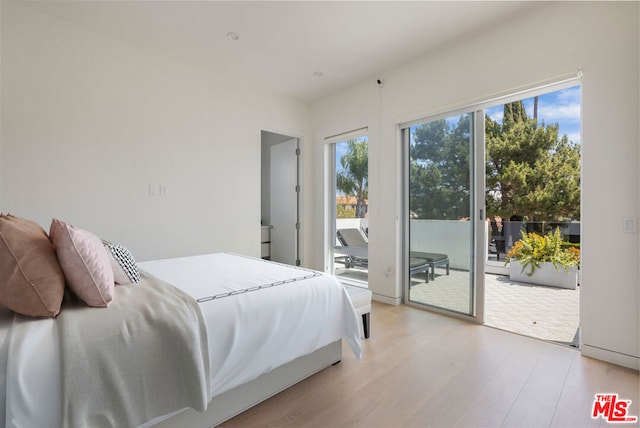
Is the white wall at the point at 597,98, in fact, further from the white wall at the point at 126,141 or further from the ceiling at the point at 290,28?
the white wall at the point at 126,141

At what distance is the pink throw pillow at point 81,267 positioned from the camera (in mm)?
1308

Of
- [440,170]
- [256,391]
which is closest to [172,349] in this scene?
[256,391]

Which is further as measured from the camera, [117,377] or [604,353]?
[604,353]

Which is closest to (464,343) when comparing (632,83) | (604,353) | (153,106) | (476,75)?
(604,353)

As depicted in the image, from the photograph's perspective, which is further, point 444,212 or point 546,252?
point 546,252

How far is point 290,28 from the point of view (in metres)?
2.84

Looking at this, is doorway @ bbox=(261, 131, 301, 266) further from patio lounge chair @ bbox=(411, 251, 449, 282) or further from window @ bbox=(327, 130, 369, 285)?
patio lounge chair @ bbox=(411, 251, 449, 282)

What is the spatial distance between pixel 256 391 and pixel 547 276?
15.0 ft

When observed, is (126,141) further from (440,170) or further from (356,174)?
(440,170)

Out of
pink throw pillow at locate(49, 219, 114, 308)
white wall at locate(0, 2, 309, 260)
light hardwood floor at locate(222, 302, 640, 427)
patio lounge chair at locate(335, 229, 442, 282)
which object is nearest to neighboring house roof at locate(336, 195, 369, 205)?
patio lounge chair at locate(335, 229, 442, 282)

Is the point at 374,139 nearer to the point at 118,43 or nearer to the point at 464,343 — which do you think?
the point at 464,343

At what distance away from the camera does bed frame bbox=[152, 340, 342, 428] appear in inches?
57.2

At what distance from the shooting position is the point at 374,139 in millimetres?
3842

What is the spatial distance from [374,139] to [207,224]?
2.27 meters
